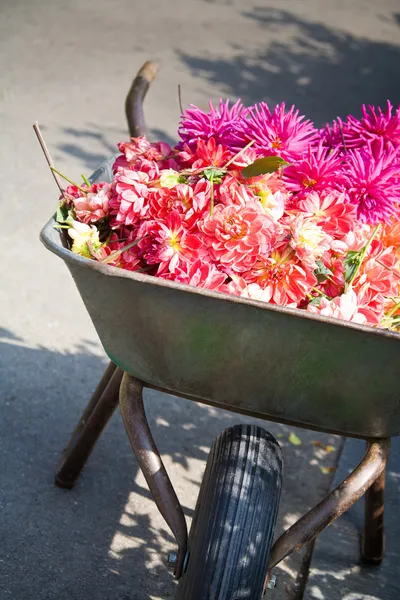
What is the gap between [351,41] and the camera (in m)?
7.56

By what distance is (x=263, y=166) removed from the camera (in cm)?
138

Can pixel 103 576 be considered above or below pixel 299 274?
below

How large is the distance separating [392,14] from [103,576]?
806 cm

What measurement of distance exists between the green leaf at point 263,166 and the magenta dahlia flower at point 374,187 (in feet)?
0.54

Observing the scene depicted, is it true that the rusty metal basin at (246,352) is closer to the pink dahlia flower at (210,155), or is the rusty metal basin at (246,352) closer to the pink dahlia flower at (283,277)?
the pink dahlia flower at (283,277)

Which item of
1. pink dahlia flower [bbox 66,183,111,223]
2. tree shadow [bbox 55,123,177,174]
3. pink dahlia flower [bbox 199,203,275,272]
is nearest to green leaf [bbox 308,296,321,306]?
pink dahlia flower [bbox 199,203,275,272]

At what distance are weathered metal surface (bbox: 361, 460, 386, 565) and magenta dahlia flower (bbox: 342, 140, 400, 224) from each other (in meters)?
0.77

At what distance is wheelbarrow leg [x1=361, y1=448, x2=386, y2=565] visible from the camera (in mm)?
1905

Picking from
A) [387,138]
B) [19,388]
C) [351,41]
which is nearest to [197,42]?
[351,41]

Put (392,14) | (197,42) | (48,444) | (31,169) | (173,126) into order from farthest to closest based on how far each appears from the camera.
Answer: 1. (392,14)
2. (197,42)
3. (173,126)
4. (31,169)
5. (48,444)

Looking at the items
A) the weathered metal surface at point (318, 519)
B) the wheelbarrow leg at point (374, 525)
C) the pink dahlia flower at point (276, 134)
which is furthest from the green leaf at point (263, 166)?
the wheelbarrow leg at point (374, 525)

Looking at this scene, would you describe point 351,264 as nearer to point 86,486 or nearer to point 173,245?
point 173,245

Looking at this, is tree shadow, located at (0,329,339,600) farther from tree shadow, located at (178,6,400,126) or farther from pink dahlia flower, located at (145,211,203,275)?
tree shadow, located at (178,6,400,126)

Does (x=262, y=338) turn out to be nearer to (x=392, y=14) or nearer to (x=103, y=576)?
(x=103, y=576)
